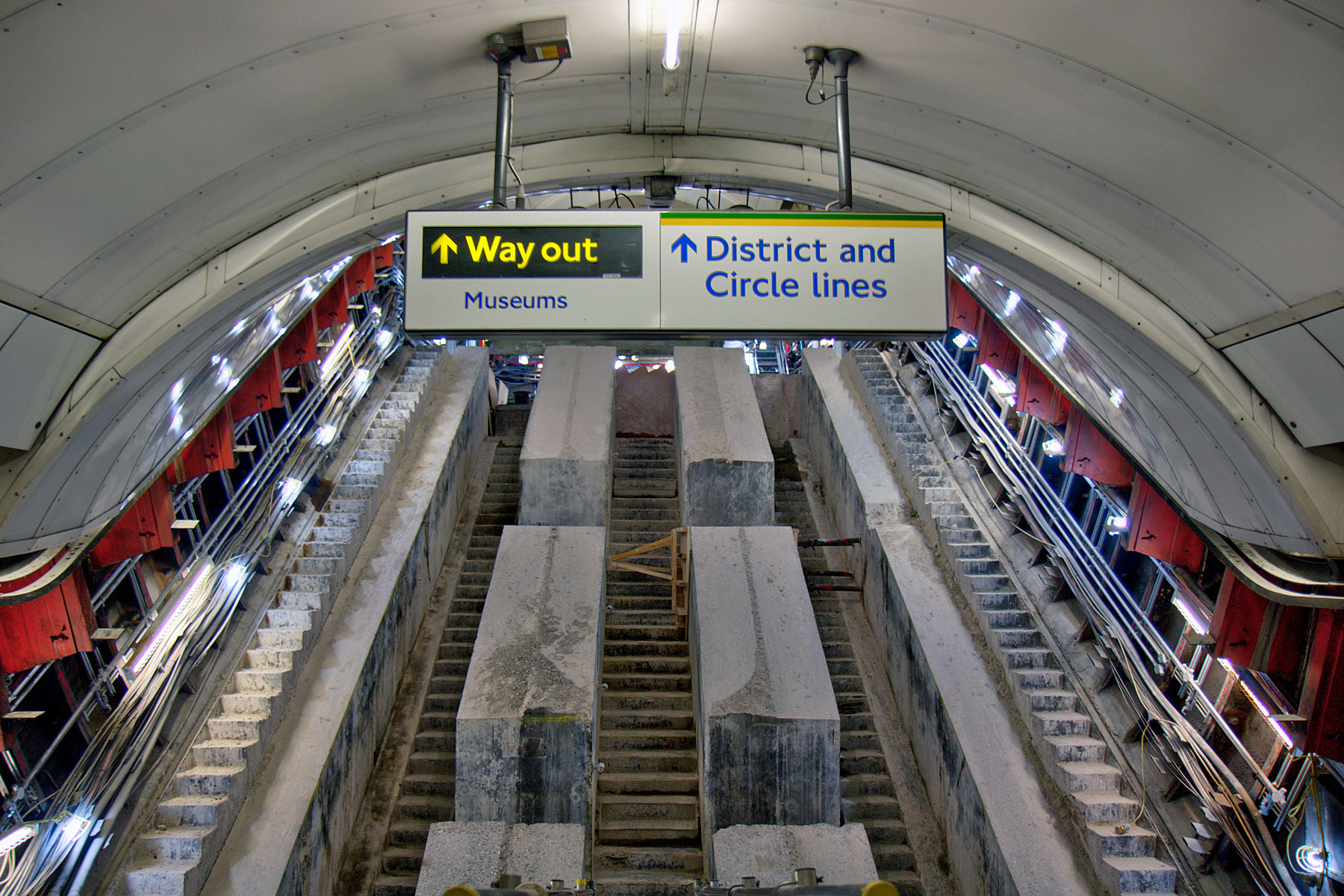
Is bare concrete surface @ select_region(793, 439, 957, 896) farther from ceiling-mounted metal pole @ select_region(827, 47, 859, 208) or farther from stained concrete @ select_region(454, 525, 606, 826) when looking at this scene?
ceiling-mounted metal pole @ select_region(827, 47, 859, 208)

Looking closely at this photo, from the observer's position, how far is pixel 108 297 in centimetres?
354

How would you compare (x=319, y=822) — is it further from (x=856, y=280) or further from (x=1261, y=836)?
(x=1261, y=836)

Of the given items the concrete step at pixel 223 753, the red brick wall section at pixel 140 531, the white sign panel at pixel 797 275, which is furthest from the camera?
the concrete step at pixel 223 753

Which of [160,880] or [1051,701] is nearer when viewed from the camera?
[160,880]

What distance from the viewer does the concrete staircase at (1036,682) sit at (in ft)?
16.8

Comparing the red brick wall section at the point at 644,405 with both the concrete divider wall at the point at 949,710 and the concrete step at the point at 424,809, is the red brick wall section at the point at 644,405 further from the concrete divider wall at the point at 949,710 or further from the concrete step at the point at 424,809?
the concrete step at the point at 424,809

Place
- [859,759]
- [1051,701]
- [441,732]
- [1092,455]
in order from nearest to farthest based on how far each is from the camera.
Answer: [1051,701] < [1092,455] < [859,759] < [441,732]

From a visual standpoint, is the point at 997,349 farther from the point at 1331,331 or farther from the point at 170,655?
the point at 170,655

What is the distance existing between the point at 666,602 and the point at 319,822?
383 cm

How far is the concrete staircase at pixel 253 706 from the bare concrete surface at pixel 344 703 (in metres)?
0.11

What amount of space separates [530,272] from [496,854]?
3.21 meters

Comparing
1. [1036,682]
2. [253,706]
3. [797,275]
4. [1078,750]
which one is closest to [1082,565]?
[1036,682]

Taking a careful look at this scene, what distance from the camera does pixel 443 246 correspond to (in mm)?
3697

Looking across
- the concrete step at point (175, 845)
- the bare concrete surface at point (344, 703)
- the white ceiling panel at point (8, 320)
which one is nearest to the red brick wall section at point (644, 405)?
the bare concrete surface at point (344, 703)
